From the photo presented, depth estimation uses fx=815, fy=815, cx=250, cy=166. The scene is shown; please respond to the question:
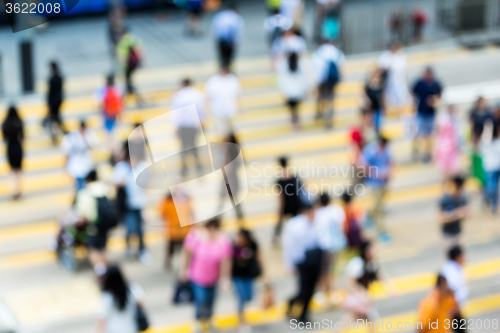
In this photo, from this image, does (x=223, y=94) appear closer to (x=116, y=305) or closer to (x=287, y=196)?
(x=287, y=196)

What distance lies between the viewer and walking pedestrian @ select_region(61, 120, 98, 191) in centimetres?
1214

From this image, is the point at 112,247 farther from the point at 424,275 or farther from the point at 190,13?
the point at 190,13

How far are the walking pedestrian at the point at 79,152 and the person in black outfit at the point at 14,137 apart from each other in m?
0.98

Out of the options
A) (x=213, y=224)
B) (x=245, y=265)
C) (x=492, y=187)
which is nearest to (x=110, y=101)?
(x=213, y=224)

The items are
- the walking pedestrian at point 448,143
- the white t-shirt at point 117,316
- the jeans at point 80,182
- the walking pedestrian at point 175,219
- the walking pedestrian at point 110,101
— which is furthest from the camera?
the walking pedestrian at point 110,101

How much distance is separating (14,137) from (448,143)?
272 inches

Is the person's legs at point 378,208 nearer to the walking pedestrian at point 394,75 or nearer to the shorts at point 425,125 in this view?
the shorts at point 425,125

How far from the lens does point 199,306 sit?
31.0 feet

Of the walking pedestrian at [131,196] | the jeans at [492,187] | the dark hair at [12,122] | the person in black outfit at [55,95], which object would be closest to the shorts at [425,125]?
the jeans at [492,187]

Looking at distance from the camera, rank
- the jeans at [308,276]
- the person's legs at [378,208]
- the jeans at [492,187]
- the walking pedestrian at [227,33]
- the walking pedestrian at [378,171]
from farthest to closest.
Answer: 1. the walking pedestrian at [227,33]
2. the jeans at [492,187]
3. the person's legs at [378,208]
4. the walking pedestrian at [378,171]
5. the jeans at [308,276]

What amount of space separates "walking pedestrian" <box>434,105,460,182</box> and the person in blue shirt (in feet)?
2.09

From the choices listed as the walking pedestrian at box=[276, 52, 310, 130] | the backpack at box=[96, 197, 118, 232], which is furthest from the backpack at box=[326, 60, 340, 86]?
the backpack at box=[96, 197, 118, 232]

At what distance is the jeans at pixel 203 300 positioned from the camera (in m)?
9.28

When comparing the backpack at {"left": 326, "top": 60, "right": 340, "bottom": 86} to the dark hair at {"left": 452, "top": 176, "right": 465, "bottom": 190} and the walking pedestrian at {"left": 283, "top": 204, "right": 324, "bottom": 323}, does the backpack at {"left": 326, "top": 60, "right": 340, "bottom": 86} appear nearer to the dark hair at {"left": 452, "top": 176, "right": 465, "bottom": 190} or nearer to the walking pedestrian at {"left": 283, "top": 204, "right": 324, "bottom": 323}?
the dark hair at {"left": 452, "top": 176, "right": 465, "bottom": 190}
